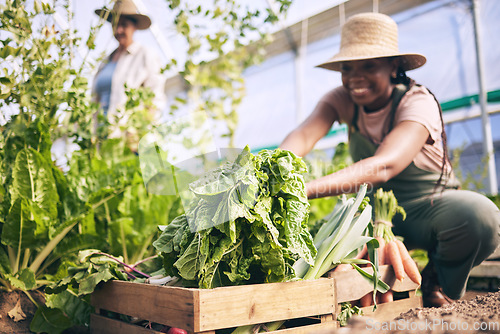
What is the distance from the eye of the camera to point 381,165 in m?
1.87

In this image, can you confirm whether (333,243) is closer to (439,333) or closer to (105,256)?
(439,333)

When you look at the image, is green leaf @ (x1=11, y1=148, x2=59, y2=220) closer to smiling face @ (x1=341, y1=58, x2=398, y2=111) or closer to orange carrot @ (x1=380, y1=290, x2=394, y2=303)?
orange carrot @ (x1=380, y1=290, x2=394, y2=303)

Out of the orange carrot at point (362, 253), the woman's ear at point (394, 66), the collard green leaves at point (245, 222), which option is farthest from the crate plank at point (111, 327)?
the woman's ear at point (394, 66)

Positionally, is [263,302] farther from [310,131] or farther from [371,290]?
[310,131]

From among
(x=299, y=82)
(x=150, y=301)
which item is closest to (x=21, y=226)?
(x=150, y=301)

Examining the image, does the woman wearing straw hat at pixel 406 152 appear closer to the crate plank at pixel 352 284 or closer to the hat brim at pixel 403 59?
the hat brim at pixel 403 59

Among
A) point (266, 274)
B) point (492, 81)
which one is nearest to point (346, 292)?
point (266, 274)

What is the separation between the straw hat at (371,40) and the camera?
7.09ft

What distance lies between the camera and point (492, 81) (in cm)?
504

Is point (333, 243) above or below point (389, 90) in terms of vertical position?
below

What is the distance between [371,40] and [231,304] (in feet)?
5.54

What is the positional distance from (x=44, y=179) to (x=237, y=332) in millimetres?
1282

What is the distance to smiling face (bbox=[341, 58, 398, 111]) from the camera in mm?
2221

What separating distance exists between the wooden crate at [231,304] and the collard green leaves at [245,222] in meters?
0.06
